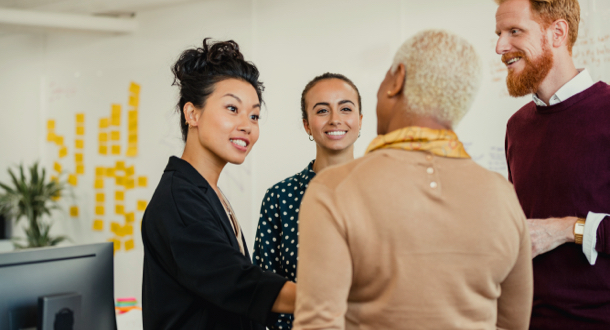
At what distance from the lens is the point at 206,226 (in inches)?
51.9

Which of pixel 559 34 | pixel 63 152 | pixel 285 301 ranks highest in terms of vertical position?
pixel 559 34

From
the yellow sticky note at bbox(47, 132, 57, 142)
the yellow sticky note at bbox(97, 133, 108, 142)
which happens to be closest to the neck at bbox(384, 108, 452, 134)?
the yellow sticky note at bbox(97, 133, 108, 142)

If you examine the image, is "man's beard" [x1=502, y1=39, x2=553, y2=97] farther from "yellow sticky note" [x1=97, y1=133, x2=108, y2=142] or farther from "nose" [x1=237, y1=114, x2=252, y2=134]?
"yellow sticky note" [x1=97, y1=133, x2=108, y2=142]

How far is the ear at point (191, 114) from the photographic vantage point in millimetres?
1597

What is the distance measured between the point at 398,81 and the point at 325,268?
42 centimetres

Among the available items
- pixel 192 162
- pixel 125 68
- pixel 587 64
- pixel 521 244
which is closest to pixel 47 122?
pixel 125 68

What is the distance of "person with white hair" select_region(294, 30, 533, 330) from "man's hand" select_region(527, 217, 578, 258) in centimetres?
51

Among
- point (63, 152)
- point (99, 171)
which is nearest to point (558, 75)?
point (99, 171)

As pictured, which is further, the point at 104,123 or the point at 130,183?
the point at 104,123

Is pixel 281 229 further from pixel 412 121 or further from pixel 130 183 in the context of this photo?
pixel 130 183

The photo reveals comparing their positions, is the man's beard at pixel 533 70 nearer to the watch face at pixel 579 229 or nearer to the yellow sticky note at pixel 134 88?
the watch face at pixel 579 229

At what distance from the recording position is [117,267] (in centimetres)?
505

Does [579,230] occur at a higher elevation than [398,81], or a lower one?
lower

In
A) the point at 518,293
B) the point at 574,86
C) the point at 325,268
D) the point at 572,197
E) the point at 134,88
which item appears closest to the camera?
the point at 325,268
